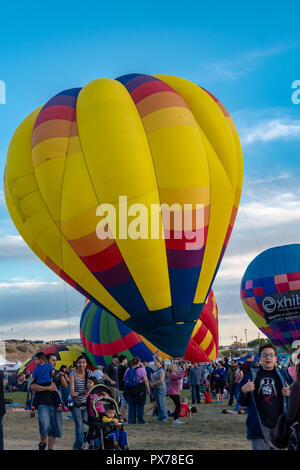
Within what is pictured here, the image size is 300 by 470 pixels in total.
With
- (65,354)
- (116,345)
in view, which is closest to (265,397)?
(116,345)

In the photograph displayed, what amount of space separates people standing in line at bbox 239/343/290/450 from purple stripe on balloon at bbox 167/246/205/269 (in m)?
8.48

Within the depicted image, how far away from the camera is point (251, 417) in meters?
6.08

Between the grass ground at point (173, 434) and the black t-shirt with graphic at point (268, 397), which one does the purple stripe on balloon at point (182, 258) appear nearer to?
the grass ground at point (173, 434)

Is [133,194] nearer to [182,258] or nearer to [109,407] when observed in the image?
[182,258]

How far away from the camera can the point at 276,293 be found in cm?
2889

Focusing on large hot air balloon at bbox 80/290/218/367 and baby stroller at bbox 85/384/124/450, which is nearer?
baby stroller at bbox 85/384/124/450

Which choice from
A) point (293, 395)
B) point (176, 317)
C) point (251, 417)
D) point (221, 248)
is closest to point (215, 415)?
point (176, 317)

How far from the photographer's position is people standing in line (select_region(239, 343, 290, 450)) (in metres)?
5.98

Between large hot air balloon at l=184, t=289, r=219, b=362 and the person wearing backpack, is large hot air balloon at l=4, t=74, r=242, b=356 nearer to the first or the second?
the person wearing backpack

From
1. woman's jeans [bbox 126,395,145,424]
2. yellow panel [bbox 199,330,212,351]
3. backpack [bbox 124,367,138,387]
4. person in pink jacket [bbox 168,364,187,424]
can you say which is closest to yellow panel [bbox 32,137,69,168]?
backpack [bbox 124,367,138,387]

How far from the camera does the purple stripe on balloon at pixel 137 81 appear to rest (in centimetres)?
1551

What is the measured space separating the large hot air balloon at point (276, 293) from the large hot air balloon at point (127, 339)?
4843 millimetres

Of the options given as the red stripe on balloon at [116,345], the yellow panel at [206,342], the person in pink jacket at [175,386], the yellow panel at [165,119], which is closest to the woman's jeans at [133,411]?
the person in pink jacket at [175,386]
